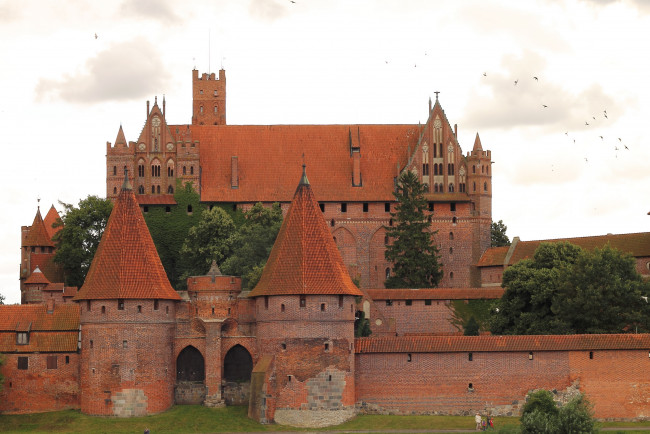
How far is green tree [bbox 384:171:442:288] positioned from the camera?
86.1m

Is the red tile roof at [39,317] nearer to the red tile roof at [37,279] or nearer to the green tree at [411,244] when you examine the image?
the red tile roof at [37,279]

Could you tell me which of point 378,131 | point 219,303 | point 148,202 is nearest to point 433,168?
point 378,131

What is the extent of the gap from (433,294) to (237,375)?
21361 millimetres

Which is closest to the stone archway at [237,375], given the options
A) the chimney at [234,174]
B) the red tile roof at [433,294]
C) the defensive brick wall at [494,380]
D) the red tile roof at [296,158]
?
the defensive brick wall at [494,380]

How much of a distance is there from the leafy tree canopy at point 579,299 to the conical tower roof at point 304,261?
1182 cm

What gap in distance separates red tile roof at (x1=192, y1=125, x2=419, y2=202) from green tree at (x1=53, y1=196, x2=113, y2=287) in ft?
28.1

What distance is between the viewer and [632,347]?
2269 inches

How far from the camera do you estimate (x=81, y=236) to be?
83.4m

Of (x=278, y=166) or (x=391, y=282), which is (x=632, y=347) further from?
(x=278, y=166)

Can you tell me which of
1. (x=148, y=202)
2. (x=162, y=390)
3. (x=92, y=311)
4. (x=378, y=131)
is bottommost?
(x=162, y=390)

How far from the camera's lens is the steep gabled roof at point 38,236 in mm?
89375

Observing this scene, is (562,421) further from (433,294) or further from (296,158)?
(296,158)

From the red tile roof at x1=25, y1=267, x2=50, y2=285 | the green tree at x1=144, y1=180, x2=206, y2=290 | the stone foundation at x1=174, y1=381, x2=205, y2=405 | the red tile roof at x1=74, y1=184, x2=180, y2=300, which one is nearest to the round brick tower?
the red tile roof at x1=74, y1=184, x2=180, y2=300

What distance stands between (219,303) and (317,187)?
31.7 metres
